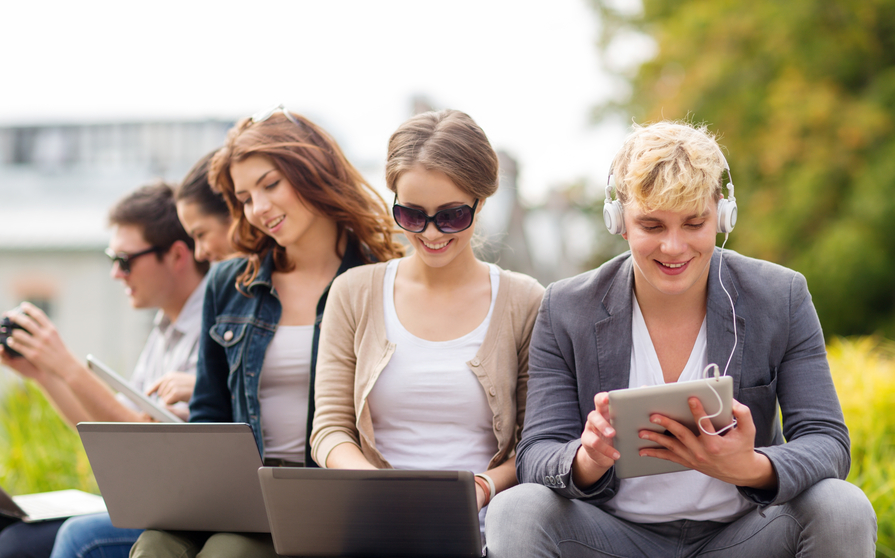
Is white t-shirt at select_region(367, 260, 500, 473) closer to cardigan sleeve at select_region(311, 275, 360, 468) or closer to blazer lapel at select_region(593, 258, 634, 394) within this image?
cardigan sleeve at select_region(311, 275, 360, 468)

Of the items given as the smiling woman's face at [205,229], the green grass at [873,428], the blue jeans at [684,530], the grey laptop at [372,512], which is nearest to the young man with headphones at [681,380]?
the blue jeans at [684,530]

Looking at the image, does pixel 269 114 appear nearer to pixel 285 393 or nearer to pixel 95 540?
pixel 285 393

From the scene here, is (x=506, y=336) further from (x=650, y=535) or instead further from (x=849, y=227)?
(x=849, y=227)

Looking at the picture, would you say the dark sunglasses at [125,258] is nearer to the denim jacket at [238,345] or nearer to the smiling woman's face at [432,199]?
the denim jacket at [238,345]

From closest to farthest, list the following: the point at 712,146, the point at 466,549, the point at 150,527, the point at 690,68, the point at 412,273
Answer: the point at 466,549 < the point at 712,146 < the point at 150,527 < the point at 412,273 < the point at 690,68

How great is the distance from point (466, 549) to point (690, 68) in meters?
8.72

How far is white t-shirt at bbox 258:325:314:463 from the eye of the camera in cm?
288

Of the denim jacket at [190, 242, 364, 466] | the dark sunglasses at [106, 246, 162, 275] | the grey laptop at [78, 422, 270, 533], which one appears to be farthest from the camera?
the dark sunglasses at [106, 246, 162, 275]

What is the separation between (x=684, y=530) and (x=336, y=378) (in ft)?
3.89

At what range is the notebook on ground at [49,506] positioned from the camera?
2.89m

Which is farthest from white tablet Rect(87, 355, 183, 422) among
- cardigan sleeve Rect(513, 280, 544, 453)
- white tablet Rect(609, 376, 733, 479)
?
white tablet Rect(609, 376, 733, 479)

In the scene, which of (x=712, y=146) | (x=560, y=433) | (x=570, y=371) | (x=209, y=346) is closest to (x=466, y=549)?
(x=560, y=433)

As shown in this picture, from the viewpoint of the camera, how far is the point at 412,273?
274 cm

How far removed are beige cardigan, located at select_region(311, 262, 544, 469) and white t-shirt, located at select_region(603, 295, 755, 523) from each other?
42 cm
